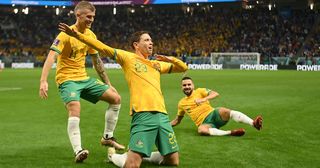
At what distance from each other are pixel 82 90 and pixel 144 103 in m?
1.43

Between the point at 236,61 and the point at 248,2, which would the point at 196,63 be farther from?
the point at 248,2

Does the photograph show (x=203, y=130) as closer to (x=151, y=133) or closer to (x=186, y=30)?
(x=151, y=133)

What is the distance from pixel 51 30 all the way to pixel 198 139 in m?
57.2

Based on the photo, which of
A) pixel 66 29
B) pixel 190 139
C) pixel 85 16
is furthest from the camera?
pixel 190 139

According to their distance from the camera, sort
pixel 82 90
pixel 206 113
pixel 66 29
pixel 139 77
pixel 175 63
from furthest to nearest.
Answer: pixel 206 113 → pixel 82 90 → pixel 175 63 → pixel 139 77 → pixel 66 29

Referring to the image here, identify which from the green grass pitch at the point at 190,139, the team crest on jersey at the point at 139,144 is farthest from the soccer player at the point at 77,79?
the team crest on jersey at the point at 139,144

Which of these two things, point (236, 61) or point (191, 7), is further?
point (191, 7)

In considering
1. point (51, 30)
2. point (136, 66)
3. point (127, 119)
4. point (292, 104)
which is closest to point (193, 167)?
point (136, 66)

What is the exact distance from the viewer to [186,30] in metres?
58.2

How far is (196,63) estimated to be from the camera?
49875 mm

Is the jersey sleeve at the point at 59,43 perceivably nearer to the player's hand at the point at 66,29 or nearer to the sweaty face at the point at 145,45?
the player's hand at the point at 66,29

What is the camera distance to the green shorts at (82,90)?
709cm

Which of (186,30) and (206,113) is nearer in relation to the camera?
(206,113)

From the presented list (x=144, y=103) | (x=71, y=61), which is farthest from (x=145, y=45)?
(x=71, y=61)
